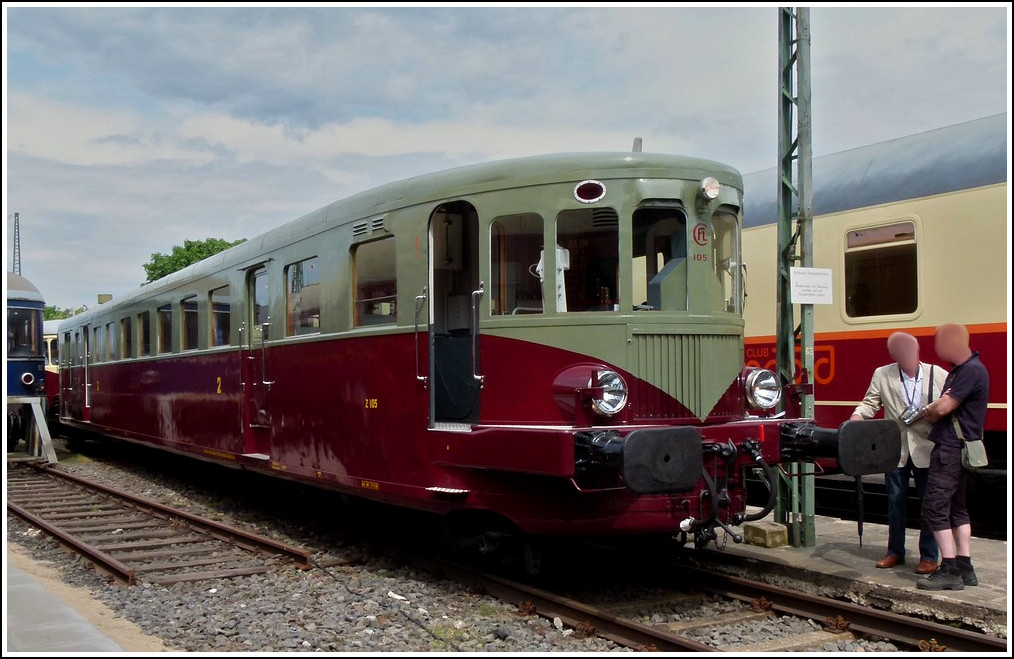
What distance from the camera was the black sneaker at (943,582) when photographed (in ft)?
20.7

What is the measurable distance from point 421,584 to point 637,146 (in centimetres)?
359

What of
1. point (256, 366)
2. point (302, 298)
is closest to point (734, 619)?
point (302, 298)

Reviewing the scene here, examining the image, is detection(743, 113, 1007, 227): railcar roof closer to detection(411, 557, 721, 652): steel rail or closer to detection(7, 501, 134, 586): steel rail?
detection(411, 557, 721, 652): steel rail

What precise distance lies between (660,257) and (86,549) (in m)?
5.70

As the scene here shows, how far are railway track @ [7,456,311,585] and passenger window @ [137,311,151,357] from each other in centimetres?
201

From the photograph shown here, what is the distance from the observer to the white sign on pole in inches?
303

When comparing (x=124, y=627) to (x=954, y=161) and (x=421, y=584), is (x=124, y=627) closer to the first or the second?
(x=421, y=584)

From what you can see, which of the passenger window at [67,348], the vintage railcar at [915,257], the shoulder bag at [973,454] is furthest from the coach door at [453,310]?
the passenger window at [67,348]

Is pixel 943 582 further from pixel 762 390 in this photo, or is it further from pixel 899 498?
pixel 762 390

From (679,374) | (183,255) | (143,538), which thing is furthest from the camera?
(183,255)

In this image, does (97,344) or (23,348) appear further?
(23,348)

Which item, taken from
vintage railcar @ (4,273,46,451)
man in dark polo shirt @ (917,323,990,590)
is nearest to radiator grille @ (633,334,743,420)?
man in dark polo shirt @ (917,323,990,590)

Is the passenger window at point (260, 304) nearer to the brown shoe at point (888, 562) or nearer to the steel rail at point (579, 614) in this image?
the steel rail at point (579, 614)

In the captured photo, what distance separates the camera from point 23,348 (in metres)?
18.6
